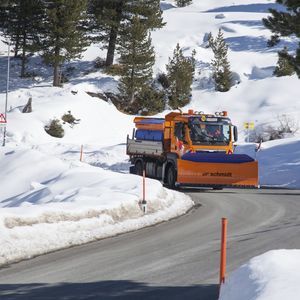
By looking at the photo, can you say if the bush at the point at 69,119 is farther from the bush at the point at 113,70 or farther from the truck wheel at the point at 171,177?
the truck wheel at the point at 171,177

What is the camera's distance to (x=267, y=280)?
19.2 feet

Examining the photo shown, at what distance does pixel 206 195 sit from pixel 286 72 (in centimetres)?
4110

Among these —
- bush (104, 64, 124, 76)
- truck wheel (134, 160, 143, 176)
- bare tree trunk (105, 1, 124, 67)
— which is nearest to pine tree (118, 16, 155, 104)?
bare tree trunk (105, 1, 124, 67)

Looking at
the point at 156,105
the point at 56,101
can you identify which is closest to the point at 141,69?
the point at 156,105

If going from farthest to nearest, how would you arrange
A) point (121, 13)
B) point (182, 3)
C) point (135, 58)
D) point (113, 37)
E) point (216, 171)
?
1. point (182, 3)
2. point (113, 37)
3. point (121, 13)
4. point (135, 58)
5. point (216, 171)

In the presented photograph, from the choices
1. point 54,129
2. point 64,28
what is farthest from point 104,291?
point 64,28

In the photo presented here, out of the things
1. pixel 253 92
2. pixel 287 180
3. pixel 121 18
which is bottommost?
pixel 287 180

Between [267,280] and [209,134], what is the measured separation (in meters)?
18.5

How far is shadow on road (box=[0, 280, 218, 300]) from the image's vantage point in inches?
313

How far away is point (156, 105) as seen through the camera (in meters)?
53.6

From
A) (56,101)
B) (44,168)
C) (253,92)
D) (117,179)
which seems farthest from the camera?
(253,92)

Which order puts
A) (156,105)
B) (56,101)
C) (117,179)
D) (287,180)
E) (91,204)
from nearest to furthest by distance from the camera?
(91,204)
(117,179)
(287,180)
(56,101)
(156,105)

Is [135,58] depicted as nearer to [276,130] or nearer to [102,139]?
[102,139]

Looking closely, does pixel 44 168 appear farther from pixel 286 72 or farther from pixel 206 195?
pixel 286 72
